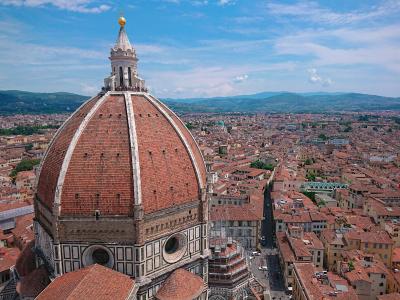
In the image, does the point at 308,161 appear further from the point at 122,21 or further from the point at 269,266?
the point at 122,21

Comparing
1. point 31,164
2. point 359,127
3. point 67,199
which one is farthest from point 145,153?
point 359,127

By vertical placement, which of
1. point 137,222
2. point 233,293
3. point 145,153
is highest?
point 145,153

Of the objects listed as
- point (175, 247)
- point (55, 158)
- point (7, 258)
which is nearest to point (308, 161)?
point (7, 258)

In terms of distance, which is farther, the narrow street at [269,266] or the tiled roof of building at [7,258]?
the narrow street at [269,266]

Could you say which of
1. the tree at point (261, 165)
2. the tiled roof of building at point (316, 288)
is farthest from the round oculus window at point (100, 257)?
the tree at point (261, 165)

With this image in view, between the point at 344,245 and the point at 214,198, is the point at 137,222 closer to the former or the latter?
the point at 344,245

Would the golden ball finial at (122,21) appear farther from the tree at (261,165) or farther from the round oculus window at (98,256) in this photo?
the tree at (261,165)
